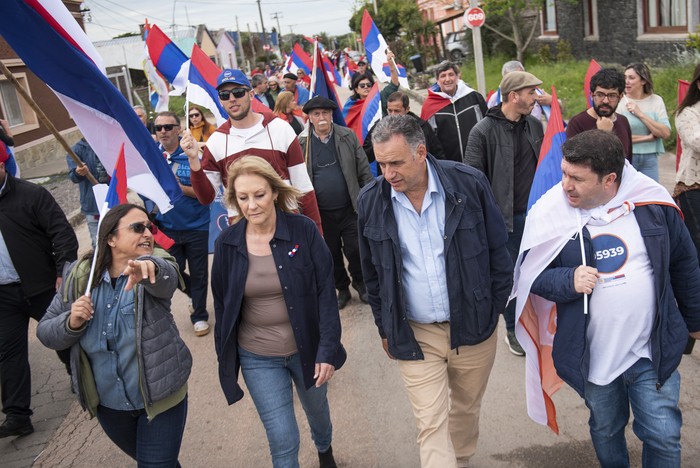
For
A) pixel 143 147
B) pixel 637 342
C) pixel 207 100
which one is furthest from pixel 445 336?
pixel 207 100

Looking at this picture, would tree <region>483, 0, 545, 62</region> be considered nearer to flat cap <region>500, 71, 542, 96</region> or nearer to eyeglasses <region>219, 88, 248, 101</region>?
flat cap <region>500, 71, 542, 96</region>

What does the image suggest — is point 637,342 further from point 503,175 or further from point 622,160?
point 503,175

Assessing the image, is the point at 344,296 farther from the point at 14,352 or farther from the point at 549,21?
the point at 549,21

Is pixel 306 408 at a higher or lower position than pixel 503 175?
lower

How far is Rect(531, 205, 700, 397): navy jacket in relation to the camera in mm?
2883

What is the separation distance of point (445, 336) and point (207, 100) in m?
4.77

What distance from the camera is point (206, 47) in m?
55.5

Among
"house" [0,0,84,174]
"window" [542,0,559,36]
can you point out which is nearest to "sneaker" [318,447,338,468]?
"house" [0,0,84,174]

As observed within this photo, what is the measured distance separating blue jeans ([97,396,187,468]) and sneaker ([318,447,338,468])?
3.04 ft

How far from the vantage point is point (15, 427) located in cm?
489

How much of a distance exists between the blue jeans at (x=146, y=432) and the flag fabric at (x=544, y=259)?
1905 millimetres

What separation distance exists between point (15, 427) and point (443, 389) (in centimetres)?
336

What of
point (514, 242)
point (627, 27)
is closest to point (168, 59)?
point (514, 242)

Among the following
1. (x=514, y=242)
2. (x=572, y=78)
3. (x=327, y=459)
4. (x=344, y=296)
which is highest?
(x=514, y=242)
